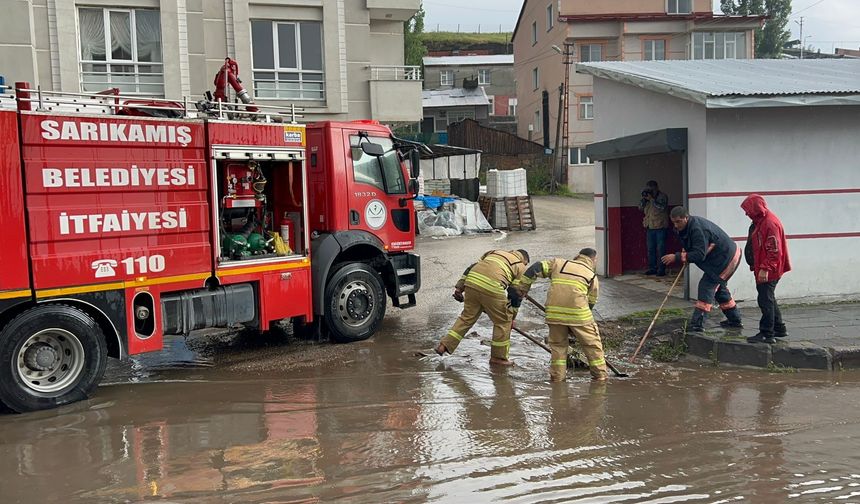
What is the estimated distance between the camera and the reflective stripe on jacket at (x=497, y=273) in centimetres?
829

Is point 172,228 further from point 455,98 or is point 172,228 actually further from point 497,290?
point 455,98

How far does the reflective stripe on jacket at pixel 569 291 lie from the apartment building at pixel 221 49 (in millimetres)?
12780

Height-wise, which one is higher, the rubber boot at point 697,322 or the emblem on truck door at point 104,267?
the emblem on truck door at point 104,267

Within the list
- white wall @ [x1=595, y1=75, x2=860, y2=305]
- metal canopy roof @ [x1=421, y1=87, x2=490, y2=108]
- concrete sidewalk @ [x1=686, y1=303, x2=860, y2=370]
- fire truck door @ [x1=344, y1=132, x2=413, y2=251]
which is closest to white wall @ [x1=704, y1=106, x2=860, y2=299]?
white wall @ [x1=595, y1=75, x2=860, y2=305]

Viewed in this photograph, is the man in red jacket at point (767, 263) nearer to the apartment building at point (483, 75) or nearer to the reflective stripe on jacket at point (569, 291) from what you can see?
the reflective stripe on jacket at point (569, 291)

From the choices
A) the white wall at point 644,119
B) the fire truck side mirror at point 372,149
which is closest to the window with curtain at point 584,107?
the white wall at point 644,119

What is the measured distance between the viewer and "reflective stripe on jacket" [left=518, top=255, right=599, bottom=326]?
7586mm

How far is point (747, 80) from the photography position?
11461 millimetres

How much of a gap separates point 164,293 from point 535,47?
3991 centimetres

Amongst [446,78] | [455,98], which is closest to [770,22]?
[446,78]

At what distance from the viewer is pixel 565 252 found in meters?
17.1

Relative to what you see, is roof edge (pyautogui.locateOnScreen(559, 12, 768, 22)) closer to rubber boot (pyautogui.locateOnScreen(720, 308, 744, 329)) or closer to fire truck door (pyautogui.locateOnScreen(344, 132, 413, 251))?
fire truck door (pyautogui.locateOnScreen(344, 132, 413, 251))

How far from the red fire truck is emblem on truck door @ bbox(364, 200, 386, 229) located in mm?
20

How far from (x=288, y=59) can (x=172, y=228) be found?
1241cm
